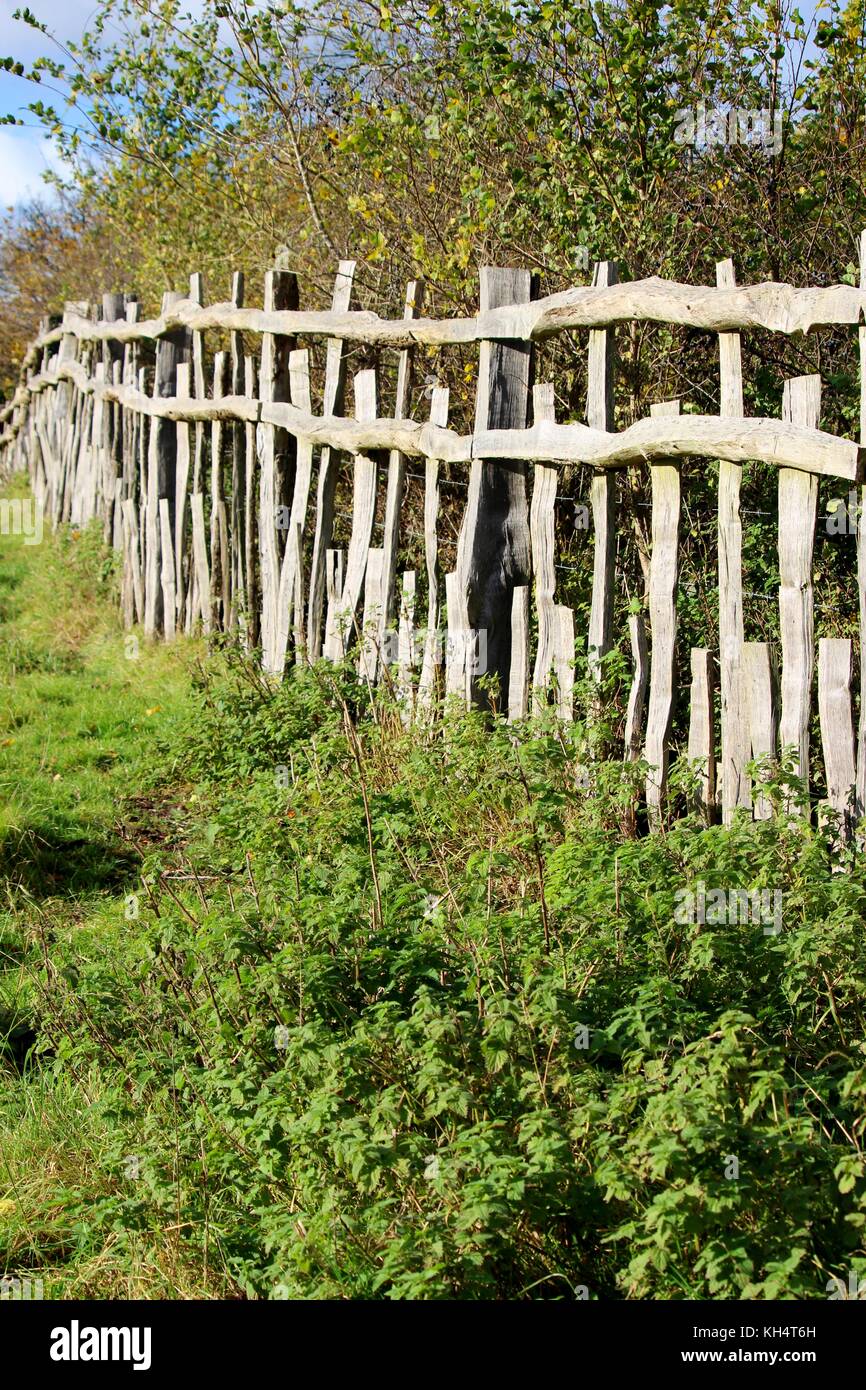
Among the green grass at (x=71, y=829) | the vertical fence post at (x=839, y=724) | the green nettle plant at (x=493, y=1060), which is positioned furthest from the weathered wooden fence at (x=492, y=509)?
the green grass at (x=71, y=829)

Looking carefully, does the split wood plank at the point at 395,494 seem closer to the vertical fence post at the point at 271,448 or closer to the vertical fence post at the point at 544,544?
the vertical fence post at the point at 544,544

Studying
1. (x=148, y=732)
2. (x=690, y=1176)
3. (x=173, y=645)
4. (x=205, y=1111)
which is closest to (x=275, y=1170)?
(x=205, y=1111)

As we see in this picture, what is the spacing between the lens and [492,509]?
18.3ft

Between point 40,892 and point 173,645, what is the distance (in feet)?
11.7

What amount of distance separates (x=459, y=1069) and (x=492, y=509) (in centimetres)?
317

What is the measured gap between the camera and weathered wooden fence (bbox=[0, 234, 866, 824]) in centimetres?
420

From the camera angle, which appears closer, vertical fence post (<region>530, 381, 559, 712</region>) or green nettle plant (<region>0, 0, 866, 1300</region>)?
green nettle plant (<region>0, 0, 866, 1300</region>)

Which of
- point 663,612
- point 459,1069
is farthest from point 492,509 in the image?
point 459,1069

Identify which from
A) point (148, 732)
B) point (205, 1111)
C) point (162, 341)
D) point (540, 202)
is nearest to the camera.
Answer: point (205, 1111)

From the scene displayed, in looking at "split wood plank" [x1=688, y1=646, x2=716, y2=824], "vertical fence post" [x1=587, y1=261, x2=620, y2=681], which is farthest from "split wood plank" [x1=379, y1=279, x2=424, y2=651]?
"split wood plank" [x1=688, y1=646, x2=716, y2=824]

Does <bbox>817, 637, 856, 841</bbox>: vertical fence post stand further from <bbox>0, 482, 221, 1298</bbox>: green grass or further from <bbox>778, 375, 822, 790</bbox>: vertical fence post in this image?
<bbox>0, 482, 221, 1298</bbox>: green grass

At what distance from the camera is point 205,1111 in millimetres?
3156

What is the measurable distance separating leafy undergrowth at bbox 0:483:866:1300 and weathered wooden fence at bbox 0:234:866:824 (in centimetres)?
49

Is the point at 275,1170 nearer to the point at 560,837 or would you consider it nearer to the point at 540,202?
the point at 560,837
